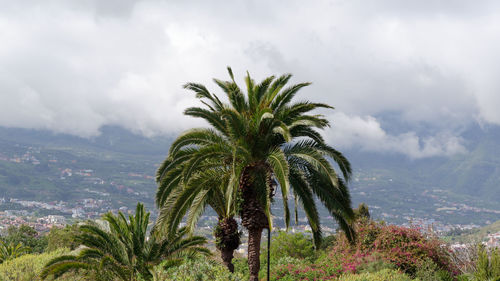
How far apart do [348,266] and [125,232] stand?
10678mm

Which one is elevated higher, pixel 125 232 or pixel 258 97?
pixel 258 97

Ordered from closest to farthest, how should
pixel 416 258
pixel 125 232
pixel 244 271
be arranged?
pixel 125 232, pixel 416 258, pixel 244 271

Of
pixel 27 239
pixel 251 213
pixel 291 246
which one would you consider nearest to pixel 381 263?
pixel 251 213

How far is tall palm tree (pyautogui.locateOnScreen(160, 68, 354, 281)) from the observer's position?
603 inches

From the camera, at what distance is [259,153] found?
1580 centimetres

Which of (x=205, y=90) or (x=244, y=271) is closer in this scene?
(x=205, y=90)

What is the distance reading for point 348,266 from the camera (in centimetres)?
2061

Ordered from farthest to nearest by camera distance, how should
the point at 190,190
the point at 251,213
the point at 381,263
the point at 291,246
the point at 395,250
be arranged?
the point at 291,246 < the point at 395,250 < the point at 381,263 < the point at 190,190 < the point at 251,213

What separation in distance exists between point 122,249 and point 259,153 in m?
7.76

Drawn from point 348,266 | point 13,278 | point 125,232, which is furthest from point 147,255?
point 348,266

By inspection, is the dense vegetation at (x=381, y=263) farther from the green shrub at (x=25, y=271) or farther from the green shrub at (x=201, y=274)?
the green shrub at (x=201, y=274)

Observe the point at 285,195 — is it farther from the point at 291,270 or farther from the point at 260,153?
the point at 291,270

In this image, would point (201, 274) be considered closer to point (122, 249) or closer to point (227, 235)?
point (227, 235)

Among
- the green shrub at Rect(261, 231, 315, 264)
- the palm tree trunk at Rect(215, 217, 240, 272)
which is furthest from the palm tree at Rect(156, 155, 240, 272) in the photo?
the green shrub at Rect(261, 231, 315, 264)
